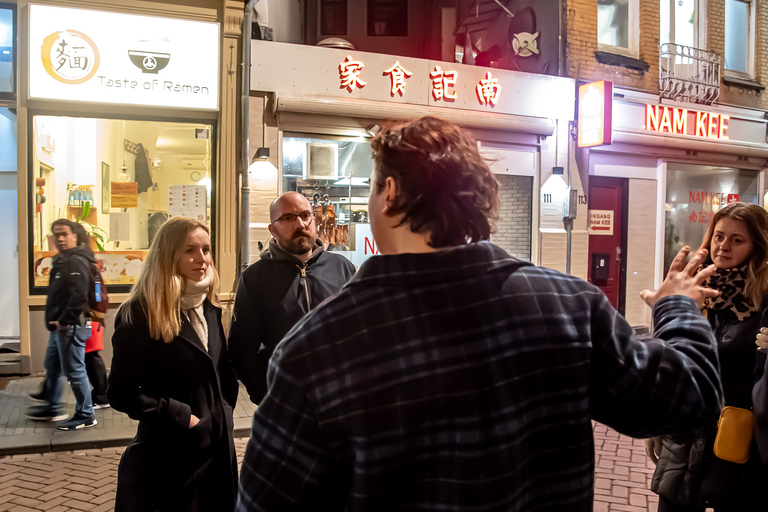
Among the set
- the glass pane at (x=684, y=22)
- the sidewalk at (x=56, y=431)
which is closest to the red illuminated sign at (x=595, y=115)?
the glass pane at (x=684, y=22)

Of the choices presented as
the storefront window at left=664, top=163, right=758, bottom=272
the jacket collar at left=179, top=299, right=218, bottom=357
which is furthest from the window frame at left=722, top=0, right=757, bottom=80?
the jacket collar at left=179, top=299, right=218, bottom=357

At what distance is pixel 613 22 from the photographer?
12.1m

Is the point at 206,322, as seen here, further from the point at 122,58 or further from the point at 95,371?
the point at 122,58

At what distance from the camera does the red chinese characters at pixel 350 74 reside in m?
9.24

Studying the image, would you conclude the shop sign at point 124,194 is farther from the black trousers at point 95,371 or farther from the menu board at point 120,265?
the black trousers at point 95,371

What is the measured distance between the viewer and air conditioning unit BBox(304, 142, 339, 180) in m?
9.18

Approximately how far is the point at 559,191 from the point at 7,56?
30.4ft

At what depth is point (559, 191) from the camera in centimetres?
1103

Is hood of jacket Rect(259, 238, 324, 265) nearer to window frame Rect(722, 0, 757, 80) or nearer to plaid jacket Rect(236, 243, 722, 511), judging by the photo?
plaid jacket Rect(236, 243, 722, 511)

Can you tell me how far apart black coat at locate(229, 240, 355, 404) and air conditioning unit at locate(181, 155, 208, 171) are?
5045 mm

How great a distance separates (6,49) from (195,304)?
7.01 meters

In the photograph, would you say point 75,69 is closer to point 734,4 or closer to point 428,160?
point 428,160

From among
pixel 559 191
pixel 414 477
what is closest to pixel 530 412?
pixel 414 477

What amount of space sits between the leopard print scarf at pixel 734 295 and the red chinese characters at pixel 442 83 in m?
7.70
